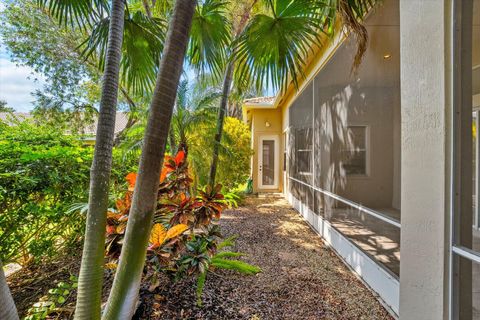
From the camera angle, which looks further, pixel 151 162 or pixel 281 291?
pixel 281 291

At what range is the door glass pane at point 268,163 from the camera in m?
11.8

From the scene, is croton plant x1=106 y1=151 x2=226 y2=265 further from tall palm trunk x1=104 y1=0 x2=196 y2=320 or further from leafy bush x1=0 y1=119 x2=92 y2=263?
leafy bush x1=0 y1=119 x2=92 y2=263

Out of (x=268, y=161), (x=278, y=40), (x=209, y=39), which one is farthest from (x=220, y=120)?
(x=268, y=161)

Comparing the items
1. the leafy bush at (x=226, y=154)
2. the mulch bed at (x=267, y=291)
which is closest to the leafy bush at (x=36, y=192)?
the mulch bed at (x=267, y=291)

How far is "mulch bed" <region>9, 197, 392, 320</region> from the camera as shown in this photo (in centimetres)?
268

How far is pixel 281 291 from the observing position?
10.4ft

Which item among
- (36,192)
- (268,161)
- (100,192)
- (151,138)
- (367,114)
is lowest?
(36,192)

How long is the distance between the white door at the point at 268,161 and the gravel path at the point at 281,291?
661 centimetres

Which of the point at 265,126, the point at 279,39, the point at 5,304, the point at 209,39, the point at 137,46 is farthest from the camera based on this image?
the point at 265,126

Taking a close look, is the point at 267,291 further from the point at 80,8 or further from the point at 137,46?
the point at 80,8

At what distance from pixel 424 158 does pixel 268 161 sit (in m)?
9.91

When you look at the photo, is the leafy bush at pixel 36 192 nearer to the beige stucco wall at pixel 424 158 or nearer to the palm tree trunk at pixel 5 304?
the palm tree trunk at pixel 5 304

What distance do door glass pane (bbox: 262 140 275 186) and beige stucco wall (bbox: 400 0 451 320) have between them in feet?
31.6

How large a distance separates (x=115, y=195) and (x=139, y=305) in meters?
2.39
